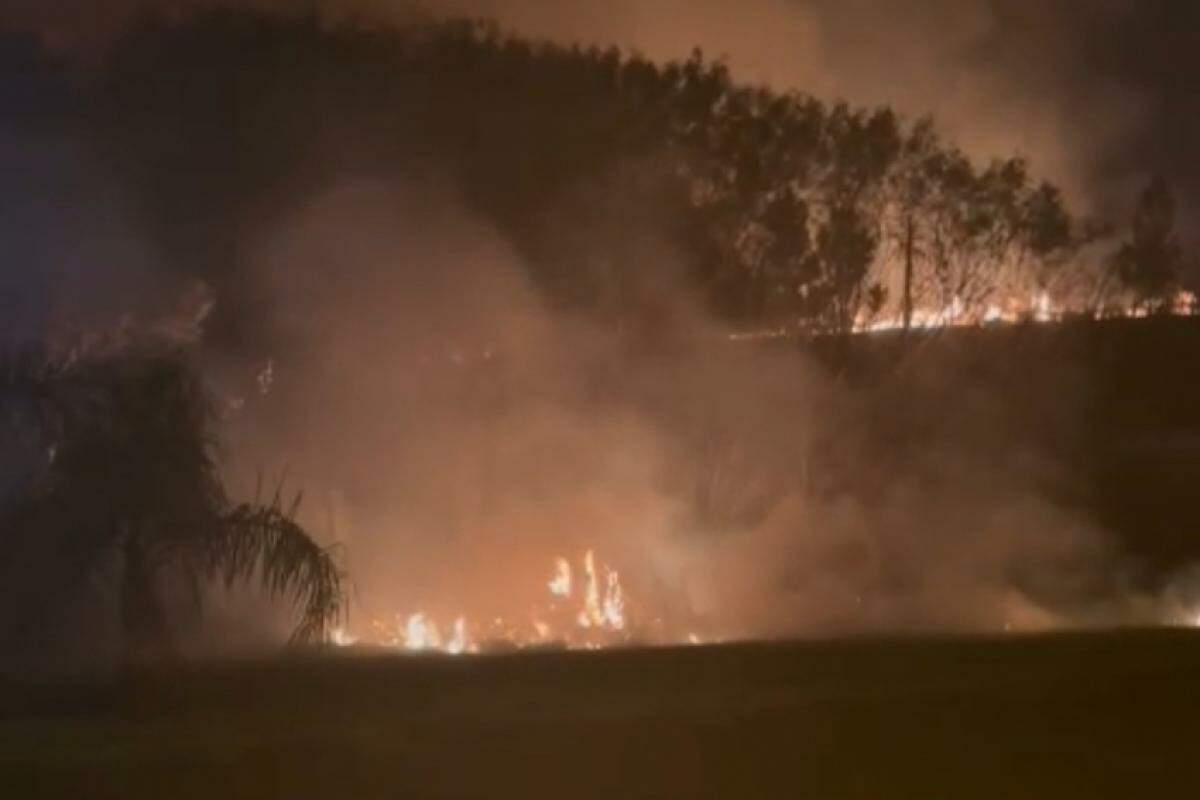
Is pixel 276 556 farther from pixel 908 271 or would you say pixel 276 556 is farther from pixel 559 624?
pixel 908 271

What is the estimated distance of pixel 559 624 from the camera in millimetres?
17516

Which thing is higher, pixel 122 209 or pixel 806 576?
pixel 122 209

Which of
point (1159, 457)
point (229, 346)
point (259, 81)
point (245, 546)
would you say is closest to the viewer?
point (245, 546)

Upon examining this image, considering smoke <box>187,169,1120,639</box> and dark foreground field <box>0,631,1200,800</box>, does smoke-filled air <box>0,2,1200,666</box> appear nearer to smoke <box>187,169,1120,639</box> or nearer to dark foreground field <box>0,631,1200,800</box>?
smoke <box>187,169,1120,639</box>

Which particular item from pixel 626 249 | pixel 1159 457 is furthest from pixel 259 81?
pixel 1159 457

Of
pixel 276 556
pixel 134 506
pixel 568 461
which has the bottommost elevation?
pixel 276 556

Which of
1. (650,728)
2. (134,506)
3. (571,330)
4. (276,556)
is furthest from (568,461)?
(650,728)

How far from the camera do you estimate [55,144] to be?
1842cm

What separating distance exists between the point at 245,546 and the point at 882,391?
1187 centimetres

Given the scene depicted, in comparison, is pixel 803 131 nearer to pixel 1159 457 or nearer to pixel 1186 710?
pixel 1159 457

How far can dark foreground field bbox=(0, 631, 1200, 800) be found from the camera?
23.3 feet

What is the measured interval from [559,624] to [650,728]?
32.5 feet

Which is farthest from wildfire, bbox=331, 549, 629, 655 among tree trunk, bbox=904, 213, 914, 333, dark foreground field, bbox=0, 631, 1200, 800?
tree trunk, bbox=904, 213, 914, 333

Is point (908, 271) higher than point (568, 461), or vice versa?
point (908, 271)
